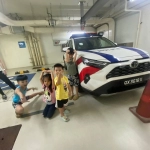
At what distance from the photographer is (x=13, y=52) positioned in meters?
6.51

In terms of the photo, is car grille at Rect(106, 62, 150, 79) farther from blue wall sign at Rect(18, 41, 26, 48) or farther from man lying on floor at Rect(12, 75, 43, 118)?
blue wall sign at Rect(18, 41, 26, 48)

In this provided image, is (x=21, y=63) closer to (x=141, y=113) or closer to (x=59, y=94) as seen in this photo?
(x=59, y=94)

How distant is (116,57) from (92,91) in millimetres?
749

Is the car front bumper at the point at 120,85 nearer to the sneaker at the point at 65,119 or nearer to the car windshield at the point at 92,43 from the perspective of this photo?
the sneaker at the point at 65,119

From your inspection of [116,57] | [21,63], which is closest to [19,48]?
[21,63]

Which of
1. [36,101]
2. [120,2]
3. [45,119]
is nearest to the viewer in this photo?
[45,119]

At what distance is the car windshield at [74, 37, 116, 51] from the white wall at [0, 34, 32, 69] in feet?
17.6

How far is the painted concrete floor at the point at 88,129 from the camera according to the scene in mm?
1223

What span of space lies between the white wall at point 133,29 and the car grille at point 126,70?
8.41 feet

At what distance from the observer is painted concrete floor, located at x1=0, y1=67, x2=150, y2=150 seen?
48.1 inches

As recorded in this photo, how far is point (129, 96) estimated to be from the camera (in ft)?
7.01

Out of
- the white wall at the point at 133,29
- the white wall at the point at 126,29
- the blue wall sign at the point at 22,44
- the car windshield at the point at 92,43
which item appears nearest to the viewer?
the car windshield at the point at 92,43

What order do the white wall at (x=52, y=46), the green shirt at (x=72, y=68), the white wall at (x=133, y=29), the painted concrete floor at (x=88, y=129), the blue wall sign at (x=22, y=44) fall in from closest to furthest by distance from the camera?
the painted concrete floor at (x=88, y=129) < the green shirt at (x=72, y=68) < the white wall at (x=133, y=29) < the blue wall sign at (x=22, y=44) < the white wall at (x=52, y=46)

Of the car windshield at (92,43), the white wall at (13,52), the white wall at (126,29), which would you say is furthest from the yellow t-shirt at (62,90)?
the white wall at (13,52)
